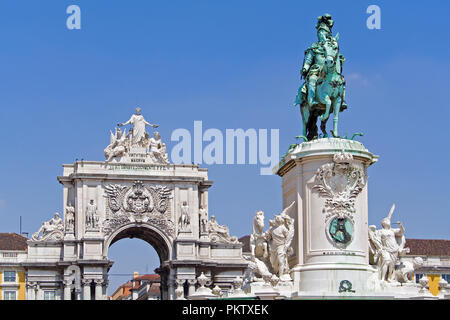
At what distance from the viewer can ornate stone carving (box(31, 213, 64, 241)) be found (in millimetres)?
75750

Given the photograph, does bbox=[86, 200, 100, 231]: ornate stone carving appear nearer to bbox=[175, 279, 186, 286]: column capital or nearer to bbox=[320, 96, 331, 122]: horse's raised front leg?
bbox=[175, 279, 186, 286]: column capital

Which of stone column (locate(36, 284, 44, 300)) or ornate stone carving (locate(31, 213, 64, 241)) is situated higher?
ornate stone carving (locate(31, 213, 64, 241))

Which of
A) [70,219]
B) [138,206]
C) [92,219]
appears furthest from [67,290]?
[138,206]

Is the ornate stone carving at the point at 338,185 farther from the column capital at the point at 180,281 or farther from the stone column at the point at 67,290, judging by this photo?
the stone column at the point at 67,290

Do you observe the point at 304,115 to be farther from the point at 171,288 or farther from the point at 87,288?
the point at 171,288

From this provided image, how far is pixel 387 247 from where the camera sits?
739 inches

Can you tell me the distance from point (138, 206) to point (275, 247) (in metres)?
59.1

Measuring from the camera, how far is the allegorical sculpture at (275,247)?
61.0 ft

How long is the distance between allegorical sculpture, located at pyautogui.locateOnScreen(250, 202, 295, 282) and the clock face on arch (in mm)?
822

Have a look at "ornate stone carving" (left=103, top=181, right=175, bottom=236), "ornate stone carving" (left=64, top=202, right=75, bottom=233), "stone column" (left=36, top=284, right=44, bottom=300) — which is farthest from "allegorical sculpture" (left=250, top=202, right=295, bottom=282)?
"stone column" (left=36, top=284, right=44, bottom=300)

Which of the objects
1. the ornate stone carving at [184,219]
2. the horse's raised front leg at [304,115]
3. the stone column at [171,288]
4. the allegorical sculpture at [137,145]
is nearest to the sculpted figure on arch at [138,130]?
the allegorical sculpture at [137,145]

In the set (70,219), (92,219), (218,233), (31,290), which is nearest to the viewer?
(31,290)
